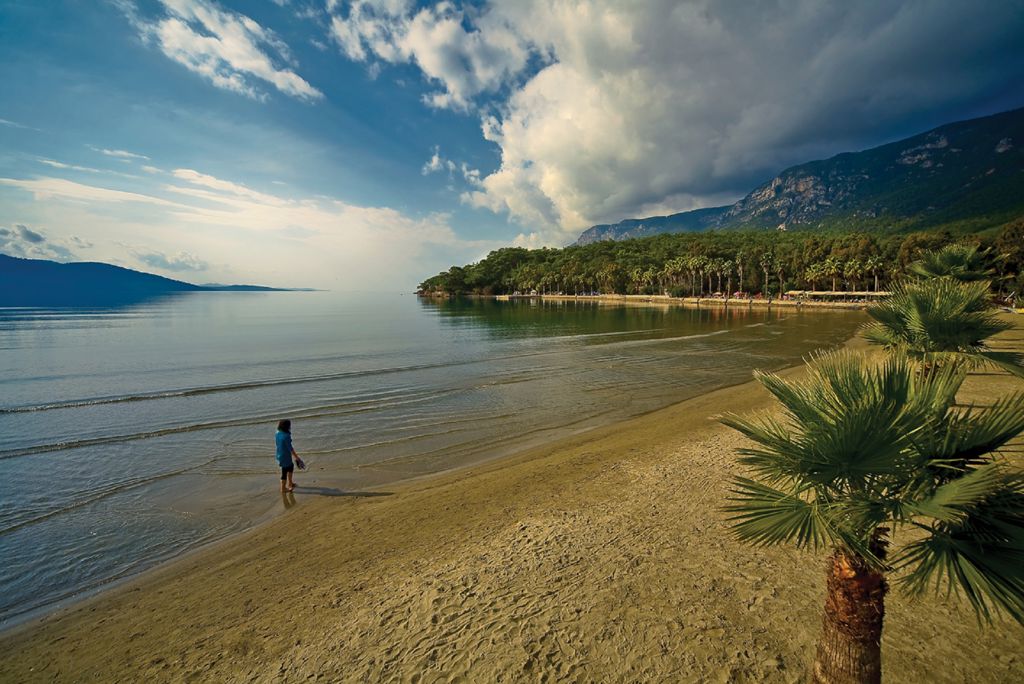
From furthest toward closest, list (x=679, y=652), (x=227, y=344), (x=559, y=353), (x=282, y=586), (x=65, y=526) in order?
(x=227, y=344), (x=559, y=353), (x=65, y=526), (x=282, y=586), (x=679, y=652)

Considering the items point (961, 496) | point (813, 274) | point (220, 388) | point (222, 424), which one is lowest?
point (222, 424)

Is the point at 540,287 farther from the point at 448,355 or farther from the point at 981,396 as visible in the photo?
the point at 981,396

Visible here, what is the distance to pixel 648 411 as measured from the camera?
17.6 metres

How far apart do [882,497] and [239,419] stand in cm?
2097

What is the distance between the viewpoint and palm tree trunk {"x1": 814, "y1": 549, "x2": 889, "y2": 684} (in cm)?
303

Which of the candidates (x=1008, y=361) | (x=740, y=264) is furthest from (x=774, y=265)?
(x=1008, y=361)

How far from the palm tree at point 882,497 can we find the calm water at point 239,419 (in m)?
10.5

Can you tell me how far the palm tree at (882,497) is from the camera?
100 inches

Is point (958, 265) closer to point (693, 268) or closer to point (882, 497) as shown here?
point (882, 497)

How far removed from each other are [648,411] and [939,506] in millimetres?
15542

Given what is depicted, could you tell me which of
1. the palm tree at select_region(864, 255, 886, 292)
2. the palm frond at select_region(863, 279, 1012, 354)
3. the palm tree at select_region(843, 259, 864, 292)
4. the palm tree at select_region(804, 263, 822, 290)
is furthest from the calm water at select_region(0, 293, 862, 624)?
the palm tree at select_region(804, 263, 822, 290)

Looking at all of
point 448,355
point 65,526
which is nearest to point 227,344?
point 448,355

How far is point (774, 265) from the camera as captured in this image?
11600cm

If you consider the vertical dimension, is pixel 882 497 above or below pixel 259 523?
above
